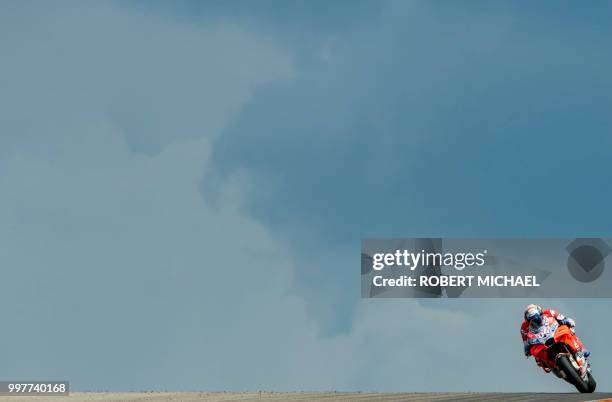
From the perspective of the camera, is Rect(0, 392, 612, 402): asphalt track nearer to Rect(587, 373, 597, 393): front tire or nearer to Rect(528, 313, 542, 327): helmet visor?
Rect(587, 373, 597, 393): front tire

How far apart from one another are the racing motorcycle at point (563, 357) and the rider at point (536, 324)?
5.5 inches

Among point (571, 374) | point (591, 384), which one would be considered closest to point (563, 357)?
point (571, 374)

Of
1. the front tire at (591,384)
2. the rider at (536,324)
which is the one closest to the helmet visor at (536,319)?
the rider at (536,324)

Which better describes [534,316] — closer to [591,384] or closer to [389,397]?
[591,384]

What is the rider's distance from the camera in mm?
37812

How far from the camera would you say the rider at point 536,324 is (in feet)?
124

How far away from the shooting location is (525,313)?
3828 centimetres

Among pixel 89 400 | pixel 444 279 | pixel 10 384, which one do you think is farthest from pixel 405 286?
pixel 10 384

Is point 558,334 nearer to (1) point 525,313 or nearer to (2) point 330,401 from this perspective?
(1) point 525,313

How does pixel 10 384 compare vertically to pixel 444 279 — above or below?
below

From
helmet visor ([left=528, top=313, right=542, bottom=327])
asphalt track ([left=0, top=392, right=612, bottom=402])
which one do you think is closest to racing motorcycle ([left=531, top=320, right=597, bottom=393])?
helmet visor ([left=528, top=313, right=542, bottom=327])

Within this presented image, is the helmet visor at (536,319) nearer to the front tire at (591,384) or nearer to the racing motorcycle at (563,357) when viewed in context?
the racing motorcycle at (563,357)

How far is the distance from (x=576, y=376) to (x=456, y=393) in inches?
204

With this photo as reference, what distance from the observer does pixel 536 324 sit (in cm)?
3794
